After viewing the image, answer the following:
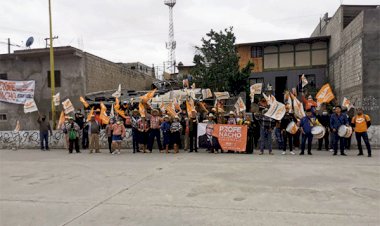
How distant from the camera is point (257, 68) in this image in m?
30.7

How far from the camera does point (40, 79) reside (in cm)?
2497

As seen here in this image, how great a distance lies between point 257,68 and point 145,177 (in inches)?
917

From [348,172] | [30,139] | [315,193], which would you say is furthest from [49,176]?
[30,139]

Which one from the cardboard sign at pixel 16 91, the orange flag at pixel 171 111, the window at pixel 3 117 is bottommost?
the window at pixel 3 117

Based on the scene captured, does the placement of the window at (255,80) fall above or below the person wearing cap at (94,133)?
above

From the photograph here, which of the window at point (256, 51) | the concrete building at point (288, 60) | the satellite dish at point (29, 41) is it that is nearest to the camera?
the satellite dish at point (29, 41)

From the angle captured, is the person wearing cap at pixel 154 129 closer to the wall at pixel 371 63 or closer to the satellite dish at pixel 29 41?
the wall at pixel 371 63

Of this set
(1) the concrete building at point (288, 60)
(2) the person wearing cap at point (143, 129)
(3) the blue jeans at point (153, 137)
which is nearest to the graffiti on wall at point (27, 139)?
(2) the person wearing cap at point (143, 129)

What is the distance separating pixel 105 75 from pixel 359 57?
18.2 m

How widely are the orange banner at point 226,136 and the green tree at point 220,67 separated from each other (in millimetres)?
9686

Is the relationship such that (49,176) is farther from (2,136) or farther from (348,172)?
(2,136)

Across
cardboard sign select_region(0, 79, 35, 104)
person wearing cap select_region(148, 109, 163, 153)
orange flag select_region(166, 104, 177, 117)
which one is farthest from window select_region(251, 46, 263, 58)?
cardboard sign select_region(0, 79, 35, 104)

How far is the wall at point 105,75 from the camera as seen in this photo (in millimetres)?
25453

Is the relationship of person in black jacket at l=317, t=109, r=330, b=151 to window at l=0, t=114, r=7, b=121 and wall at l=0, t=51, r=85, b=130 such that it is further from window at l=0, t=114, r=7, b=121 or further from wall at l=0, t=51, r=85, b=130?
window at l=0, t=114, r=7, b=121
